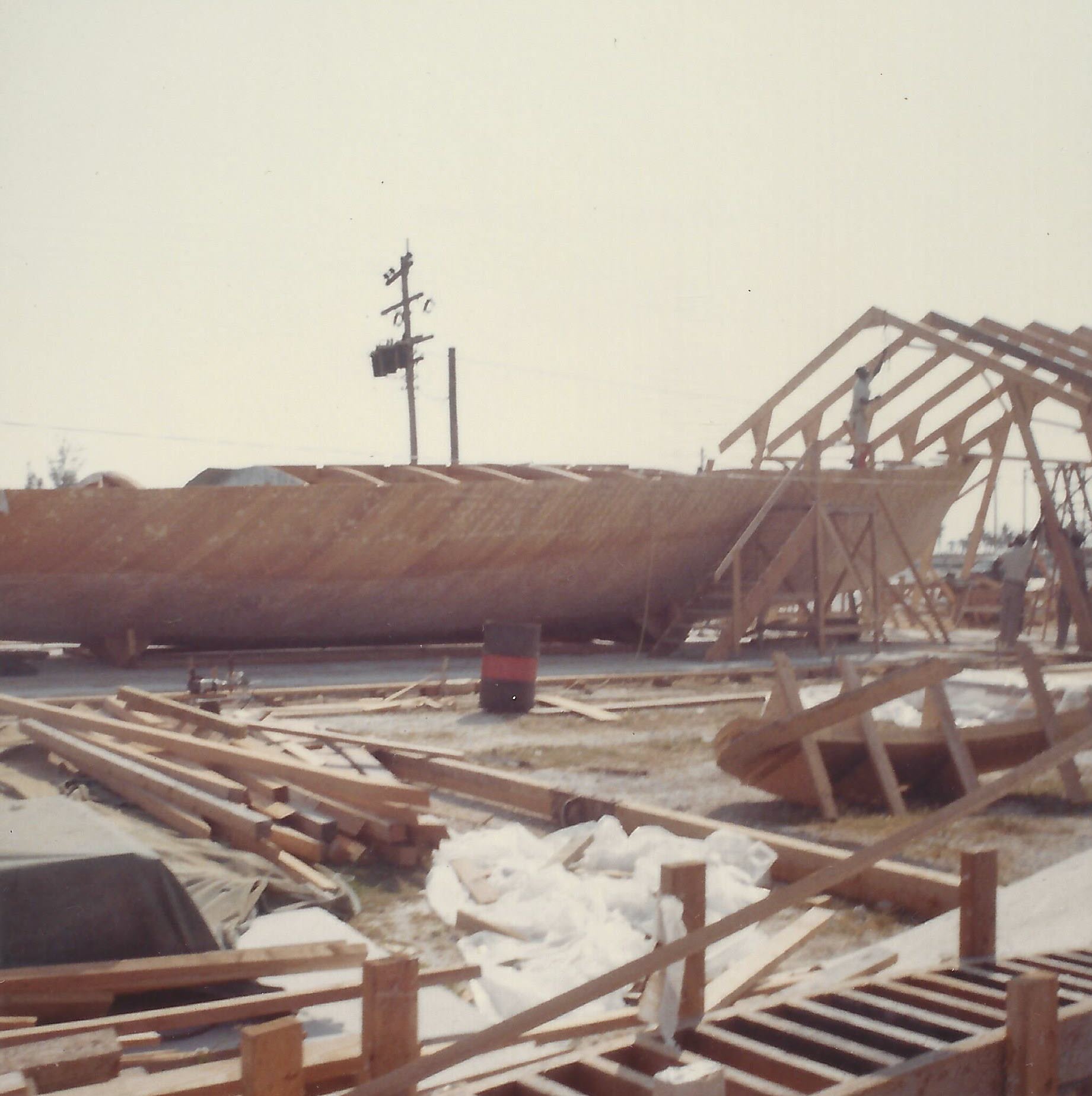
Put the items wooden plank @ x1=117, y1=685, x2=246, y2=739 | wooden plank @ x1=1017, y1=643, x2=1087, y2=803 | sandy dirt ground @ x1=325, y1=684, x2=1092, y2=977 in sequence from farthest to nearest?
wooden plank @ x1=117, y1=685, x2=246, y2=739
wooden plank @ x1=1017, y1=643, x2=1087, y2=803
sandy dirt ground @ x1=325, y1=684, x2=1092, y2=977

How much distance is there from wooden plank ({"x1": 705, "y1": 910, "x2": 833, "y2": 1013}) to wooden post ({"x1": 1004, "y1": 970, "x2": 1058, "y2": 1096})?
797 mm

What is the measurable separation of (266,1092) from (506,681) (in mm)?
8023

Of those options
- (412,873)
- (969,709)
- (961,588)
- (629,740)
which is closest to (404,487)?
(629,740)

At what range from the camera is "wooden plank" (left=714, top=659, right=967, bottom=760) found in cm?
579

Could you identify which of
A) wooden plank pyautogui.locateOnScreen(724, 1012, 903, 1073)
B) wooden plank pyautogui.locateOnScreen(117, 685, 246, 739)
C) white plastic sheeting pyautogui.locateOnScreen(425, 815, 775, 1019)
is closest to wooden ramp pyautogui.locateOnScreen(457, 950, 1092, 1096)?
wooden plank pyautogui.locateOnScreen(724, 1012, 903, 1073)

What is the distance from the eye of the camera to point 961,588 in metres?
20.1

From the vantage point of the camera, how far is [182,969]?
3197 mm

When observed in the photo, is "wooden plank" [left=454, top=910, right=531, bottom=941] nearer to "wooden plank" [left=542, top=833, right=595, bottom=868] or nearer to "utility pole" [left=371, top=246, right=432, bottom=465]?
"wooden plank" [left=542, top=833, right=595, bottom=868]

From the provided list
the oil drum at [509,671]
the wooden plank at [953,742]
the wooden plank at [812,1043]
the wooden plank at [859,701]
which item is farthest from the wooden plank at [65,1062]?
the oil drum at [509,671]

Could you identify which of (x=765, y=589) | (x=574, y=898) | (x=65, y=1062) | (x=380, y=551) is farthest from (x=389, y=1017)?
(x=765, y=589)

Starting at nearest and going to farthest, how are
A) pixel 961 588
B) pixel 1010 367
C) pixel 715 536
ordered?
pixel 1010 367
pixel 715 536
pixel 961 588

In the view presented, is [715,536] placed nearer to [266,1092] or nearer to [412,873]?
[412,873]

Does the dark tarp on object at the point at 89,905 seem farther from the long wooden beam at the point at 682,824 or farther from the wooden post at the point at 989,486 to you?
the wooden post at the point at 989,486

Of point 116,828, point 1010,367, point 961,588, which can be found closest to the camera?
point 116,828
